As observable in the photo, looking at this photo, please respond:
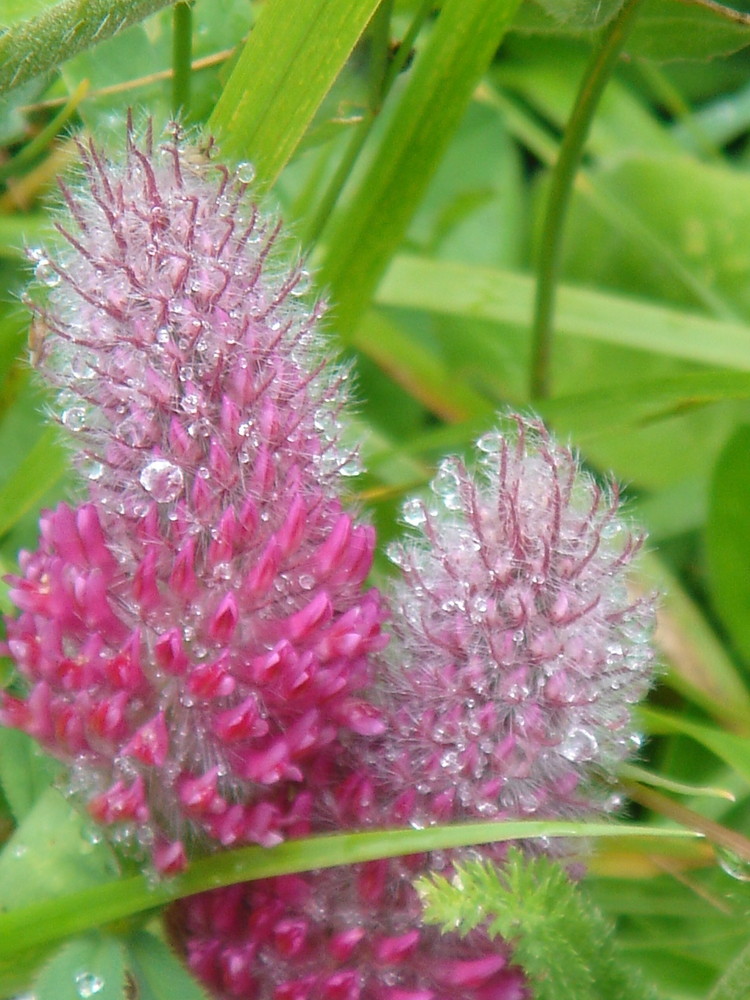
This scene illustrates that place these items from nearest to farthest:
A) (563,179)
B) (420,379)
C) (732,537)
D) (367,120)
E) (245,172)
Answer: (245,172) → (367,120) → (563,179) → (732,537) → (420,379)

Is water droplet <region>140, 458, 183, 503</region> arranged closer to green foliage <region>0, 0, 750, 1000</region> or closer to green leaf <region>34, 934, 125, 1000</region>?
Answer: green foliage <region>0, 0, 750, 1000</region>

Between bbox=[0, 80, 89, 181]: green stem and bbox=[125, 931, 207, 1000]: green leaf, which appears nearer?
bbox=[125, 931, 207, 1000]: green leaf

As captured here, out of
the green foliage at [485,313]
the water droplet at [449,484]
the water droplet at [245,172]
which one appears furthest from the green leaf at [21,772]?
the water droplet at [245,172]

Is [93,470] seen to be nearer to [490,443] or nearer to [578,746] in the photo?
[490,443]

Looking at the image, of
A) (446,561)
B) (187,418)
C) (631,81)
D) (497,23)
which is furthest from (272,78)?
(631,81)

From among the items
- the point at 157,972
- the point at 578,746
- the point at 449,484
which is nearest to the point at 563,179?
the point at 449,484

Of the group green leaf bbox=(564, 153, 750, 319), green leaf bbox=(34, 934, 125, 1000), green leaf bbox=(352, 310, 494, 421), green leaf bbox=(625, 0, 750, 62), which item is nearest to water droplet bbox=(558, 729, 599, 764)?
green leaf bbox=(34, 934, 125, 1000)

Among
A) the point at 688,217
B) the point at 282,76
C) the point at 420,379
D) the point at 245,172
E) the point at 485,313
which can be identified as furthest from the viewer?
the point at 688,217
